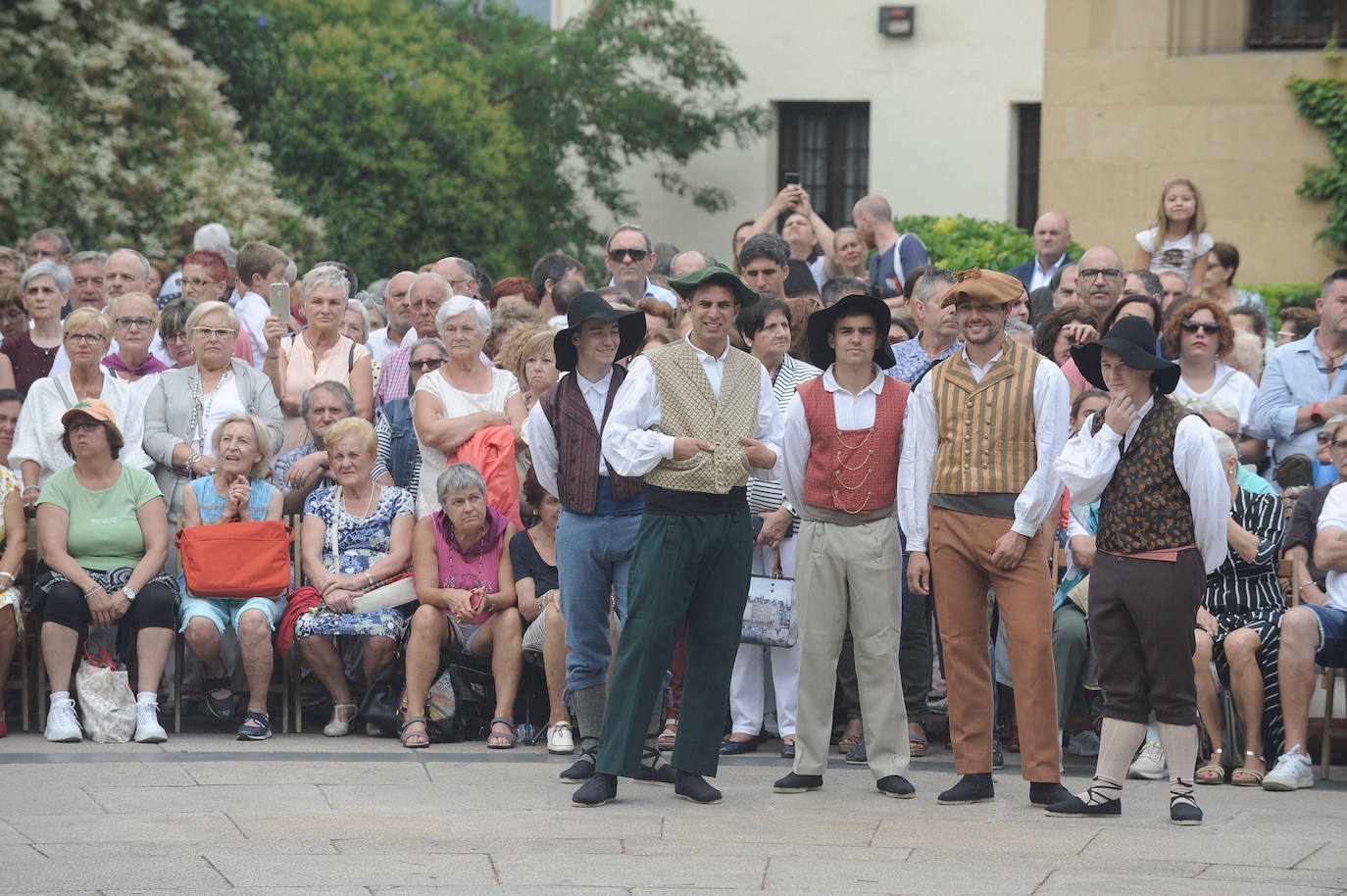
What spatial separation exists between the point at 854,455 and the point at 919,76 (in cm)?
1356

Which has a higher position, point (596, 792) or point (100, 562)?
point (100, 562)

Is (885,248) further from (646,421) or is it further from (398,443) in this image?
(646,421)

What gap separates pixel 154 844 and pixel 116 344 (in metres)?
4.64

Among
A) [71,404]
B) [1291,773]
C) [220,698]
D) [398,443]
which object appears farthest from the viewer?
[398,443]

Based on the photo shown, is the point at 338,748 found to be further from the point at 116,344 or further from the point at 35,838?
the point at 116,344

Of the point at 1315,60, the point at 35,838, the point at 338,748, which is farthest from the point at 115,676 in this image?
the point at 1315,60

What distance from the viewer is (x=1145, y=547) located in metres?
7.59

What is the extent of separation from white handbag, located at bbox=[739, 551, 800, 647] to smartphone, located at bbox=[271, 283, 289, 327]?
3386 mm

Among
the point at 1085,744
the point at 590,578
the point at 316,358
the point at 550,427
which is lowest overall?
the point at 1085,744

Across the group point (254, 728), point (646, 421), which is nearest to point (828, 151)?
point (254, 728)

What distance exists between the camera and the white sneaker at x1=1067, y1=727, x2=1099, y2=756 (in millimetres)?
9289

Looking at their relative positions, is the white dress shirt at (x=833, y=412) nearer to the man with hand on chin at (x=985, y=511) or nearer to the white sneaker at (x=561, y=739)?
the man with hand on chin at (x=985, y=511)

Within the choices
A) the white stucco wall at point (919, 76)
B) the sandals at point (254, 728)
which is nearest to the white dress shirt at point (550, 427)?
the sandals at point (254, 728)

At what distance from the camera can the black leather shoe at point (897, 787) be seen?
26.2ft
